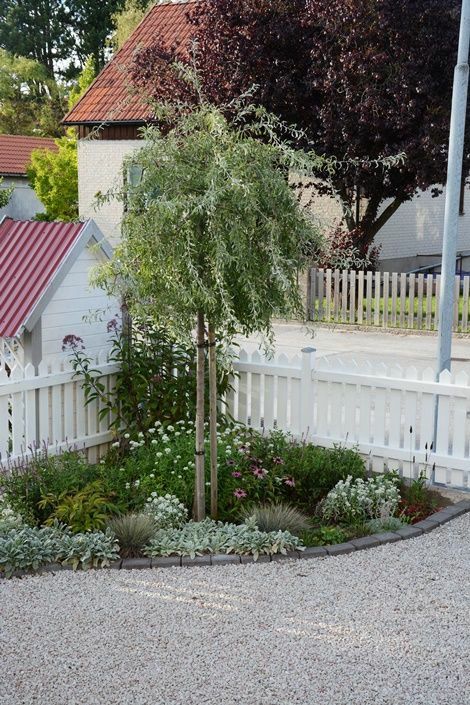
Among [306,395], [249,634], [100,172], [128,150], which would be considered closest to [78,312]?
[306,395]

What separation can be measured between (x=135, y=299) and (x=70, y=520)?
5.25 feet

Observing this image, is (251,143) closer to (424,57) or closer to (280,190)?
(280,190)

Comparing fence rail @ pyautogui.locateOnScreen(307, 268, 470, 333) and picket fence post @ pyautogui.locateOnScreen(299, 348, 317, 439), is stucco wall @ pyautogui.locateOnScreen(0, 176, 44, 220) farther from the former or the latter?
picket fence post @ pyautogui.locateOnScreen(299, 348, 317, 439)

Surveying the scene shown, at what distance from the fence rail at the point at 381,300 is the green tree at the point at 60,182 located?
12.7 m

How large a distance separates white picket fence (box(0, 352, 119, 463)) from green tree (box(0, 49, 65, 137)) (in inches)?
1791

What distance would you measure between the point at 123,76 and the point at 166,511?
21.5m

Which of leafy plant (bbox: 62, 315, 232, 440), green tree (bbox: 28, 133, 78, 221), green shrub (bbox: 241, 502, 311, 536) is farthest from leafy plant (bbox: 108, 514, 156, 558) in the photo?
green tree (bbox: 28, 133, 78, 221)

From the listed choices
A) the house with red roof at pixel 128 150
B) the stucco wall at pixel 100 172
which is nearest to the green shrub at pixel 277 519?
the house with red roof at pixel 128 150

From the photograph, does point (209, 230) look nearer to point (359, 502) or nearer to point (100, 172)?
point (359, 502)

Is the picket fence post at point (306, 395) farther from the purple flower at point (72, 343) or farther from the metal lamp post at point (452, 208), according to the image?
the purple flower at point (72, 343)

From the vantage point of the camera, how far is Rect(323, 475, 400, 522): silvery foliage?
22.6 feet

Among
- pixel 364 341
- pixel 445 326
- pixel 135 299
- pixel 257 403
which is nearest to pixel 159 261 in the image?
pixel 135 299

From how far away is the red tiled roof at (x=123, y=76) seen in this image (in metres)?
26.1

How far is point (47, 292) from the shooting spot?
8352 mm
